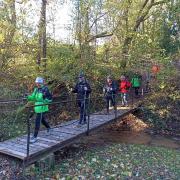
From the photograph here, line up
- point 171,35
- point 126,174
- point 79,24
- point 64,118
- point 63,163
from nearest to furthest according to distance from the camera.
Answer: point 126,174 < point 63,163 < point 64,118 < point 79,24 < point 171,35

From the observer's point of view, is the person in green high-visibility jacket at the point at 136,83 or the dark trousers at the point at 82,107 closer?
the dark trousers at the point at 82,107

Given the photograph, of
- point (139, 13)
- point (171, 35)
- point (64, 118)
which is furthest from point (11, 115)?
point (171, 35)

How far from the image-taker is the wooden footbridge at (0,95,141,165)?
8.00m

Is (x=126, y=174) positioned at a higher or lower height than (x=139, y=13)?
lower

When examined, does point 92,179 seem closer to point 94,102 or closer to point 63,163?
point 63,163

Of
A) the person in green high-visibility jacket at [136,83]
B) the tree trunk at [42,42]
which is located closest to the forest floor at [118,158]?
the tree trunk at [42,42]

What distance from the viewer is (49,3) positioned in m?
16.5

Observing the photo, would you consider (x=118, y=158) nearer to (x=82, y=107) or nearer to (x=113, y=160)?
(x=113, y=160)

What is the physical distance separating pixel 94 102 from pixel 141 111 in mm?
2765

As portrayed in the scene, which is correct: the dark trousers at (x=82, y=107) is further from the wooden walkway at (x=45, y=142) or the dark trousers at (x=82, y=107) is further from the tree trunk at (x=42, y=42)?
the tree trunk at (x=42, y=42)

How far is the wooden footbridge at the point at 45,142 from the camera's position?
8.00 m

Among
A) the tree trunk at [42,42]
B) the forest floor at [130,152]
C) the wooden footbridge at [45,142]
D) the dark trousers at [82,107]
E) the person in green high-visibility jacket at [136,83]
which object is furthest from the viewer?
the person in green high-visibility jacket at [136,83]

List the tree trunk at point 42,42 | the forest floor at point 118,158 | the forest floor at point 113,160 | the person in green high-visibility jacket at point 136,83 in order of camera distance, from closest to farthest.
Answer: the forest floor at point 113,160
the forest floor at point 118,158
the tree trunk at point 42,42
the person in green high-visibility jacket at point 136,83

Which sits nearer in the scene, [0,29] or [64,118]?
[0,29]
